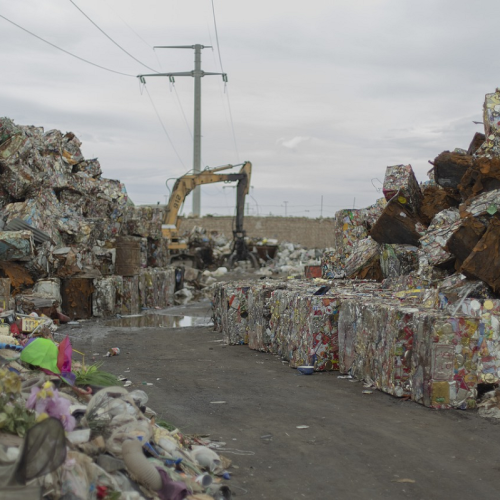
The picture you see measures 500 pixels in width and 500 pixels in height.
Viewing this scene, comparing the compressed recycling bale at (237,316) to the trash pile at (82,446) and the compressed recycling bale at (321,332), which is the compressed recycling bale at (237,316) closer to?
the compressed recycling bale at (321,332)

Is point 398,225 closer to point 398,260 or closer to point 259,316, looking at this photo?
point 398,260

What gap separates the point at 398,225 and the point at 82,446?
596cm

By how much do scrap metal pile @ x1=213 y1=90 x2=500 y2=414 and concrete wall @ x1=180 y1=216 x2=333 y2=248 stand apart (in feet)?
94.0

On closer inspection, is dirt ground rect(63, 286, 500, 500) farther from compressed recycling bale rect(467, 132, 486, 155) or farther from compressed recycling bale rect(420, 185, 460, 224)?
A: compressed recycling bale rect(467, 132, 486, 155)

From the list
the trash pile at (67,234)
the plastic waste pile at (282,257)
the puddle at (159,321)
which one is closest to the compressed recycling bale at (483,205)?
the trash pile at (67,234)

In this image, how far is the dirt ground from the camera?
4016 mm

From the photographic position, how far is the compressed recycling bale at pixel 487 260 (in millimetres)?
6090

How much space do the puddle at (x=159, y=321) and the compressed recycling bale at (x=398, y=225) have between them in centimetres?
494

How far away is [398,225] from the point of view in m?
8.61

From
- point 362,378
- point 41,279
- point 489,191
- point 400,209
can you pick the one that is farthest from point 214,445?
point 41,279

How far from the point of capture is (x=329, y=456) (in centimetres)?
452

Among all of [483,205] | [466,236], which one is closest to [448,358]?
[466,236]

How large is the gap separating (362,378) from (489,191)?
7.81ft

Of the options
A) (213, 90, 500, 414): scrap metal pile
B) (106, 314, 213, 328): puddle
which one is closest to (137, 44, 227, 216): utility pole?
(106, 314, 213, 328): puddle
